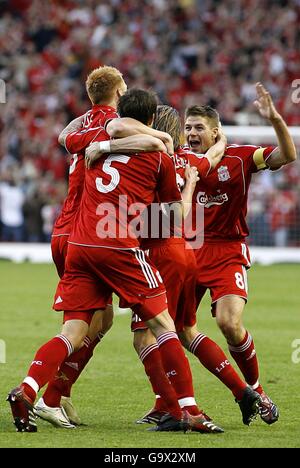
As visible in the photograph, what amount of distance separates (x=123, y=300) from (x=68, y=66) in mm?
21444

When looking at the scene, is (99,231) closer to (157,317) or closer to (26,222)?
(157,317)

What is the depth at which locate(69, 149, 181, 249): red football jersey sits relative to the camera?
22.6 feet

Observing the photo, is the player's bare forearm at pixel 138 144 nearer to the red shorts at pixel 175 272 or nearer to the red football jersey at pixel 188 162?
the red football jersey at pixel 188 162

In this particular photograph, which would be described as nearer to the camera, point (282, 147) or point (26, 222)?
point (282, 147)

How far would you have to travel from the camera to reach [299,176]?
2097 centimetres

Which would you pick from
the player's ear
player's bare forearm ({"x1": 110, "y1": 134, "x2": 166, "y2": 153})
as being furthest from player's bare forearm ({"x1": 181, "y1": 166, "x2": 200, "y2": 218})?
the player's ear

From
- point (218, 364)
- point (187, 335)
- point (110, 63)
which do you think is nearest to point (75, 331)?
point (187, 335)

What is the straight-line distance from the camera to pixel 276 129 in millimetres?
7266

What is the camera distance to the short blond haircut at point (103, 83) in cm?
733

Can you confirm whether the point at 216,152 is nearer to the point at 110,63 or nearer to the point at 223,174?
the point at 223,174

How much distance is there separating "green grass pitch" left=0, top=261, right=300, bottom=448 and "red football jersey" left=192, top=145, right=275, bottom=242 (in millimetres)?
1335

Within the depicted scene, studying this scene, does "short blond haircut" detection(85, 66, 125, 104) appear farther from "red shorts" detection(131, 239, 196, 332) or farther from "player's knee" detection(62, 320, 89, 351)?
"player's knee" detection(62, 320, 89, 351)

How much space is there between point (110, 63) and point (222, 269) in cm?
1964
